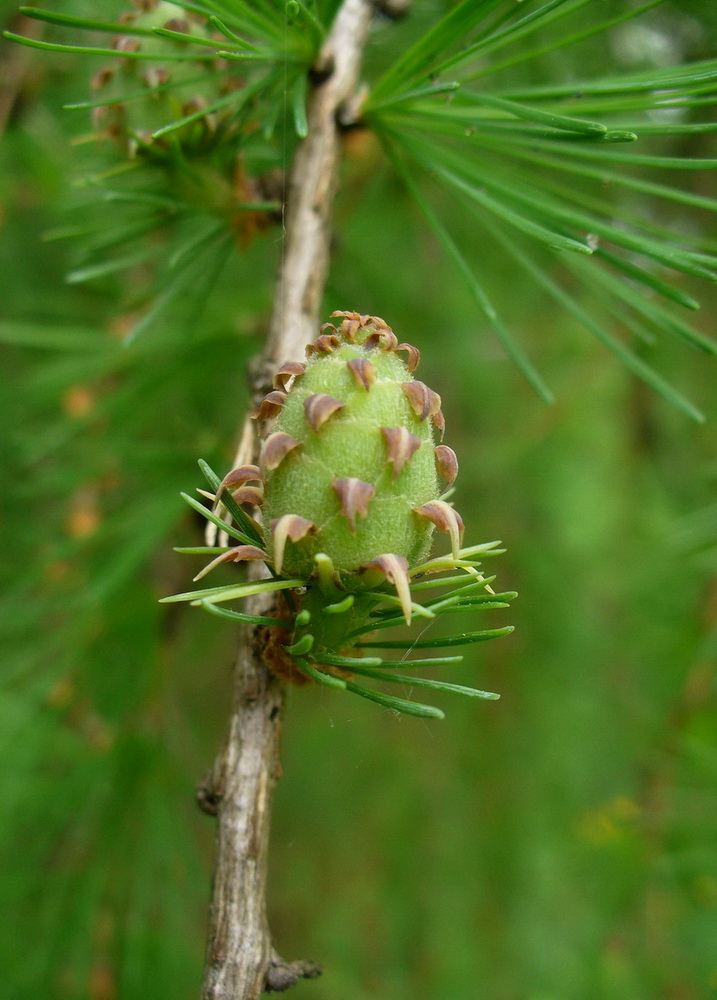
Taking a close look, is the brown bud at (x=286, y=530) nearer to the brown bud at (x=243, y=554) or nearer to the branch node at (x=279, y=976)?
the brown bud at (x=243, y=554)

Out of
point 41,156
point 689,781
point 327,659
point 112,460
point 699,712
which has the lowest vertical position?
point 327,659

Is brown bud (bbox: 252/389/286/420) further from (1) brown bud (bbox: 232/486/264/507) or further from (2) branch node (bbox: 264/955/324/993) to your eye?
(2) branch node (bbox: 264/955/324/993)

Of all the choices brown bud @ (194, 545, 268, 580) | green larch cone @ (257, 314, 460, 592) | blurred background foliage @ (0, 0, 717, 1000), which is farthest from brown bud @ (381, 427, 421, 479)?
blurred background foliage @ (0, 0, 717, 1000)

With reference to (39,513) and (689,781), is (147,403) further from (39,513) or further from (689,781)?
(689,781)

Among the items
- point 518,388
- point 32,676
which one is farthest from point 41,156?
point 518,388

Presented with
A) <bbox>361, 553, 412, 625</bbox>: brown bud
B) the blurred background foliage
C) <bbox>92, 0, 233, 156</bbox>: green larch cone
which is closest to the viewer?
<bbox>361, 553, 412, 625</bbox>: brown bud
